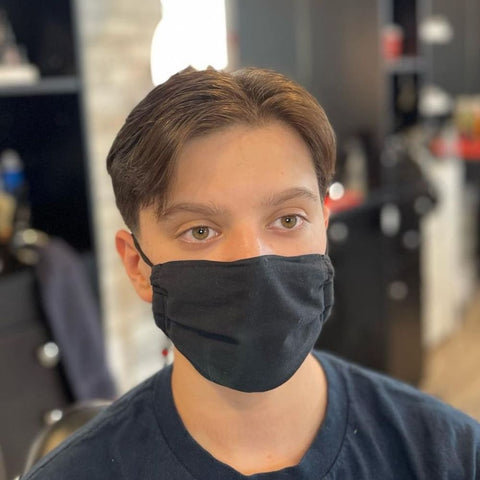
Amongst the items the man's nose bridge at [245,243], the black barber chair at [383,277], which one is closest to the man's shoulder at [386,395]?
the man's nose bridge at [245,243]

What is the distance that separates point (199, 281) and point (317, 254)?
5.8 inches

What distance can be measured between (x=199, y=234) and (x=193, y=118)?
129mm

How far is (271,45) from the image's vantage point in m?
2.75

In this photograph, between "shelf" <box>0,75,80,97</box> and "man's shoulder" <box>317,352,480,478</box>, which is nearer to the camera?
"man's shoulder" <box>317,352,480,478</box>

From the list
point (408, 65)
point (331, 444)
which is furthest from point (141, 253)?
point (408, 65)

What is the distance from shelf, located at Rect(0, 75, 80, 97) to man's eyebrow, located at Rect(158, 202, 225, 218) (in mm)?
1147

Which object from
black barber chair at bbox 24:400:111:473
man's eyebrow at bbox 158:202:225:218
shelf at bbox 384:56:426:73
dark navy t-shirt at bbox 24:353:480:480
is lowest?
black barber chair at bbox 24:400:111:473

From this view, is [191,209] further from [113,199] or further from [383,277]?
[383,277]

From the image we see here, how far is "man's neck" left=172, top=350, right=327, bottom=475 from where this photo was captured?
2.82 feet

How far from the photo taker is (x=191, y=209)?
0.81 meters

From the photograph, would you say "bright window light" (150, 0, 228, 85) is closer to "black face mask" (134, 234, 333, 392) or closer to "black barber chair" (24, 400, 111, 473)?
"black barber chair" (24, 400, 111, 473)

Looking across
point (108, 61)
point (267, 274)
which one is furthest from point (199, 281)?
point (108, 61)

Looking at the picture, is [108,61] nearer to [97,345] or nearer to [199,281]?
[97,345]

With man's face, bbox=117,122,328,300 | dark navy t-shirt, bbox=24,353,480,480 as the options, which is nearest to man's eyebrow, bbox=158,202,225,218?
man's face, bbox=117,122,328,300
